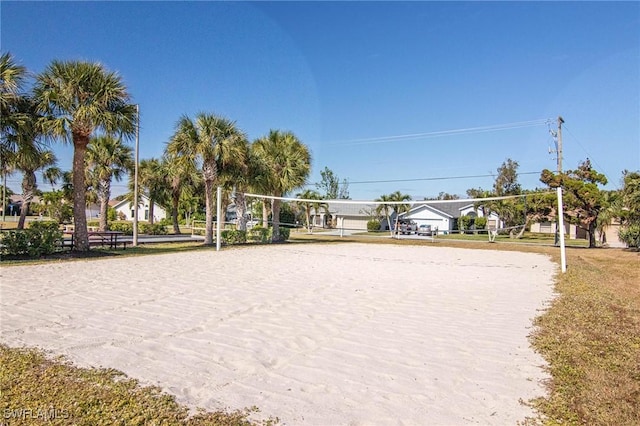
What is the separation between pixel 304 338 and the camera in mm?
4895

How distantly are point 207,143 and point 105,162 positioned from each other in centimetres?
867

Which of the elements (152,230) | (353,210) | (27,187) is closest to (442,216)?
(353,210)

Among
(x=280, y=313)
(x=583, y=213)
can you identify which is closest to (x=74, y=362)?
(x=280, y=313)

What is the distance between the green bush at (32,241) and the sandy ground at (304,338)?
150 inches

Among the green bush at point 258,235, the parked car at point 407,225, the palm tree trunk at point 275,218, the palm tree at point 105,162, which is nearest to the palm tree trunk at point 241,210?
the green bush at point 258,235

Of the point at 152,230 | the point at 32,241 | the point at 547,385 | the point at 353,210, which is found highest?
the point at 353,210

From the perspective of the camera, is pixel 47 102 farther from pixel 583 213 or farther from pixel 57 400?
pixel 583 213

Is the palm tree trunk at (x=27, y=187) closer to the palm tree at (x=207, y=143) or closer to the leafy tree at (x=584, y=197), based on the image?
the palm tree at (x=207, y=143)

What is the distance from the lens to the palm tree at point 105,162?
77.0ft

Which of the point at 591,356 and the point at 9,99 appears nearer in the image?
the point at 591,356

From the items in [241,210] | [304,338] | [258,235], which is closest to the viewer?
[304,338]

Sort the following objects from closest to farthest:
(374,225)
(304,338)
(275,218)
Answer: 1. (304,338)
2. (275,218)
3. (374,225)

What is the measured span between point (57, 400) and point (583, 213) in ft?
87.9

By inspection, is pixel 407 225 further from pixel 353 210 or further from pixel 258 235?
pixel 258 235
